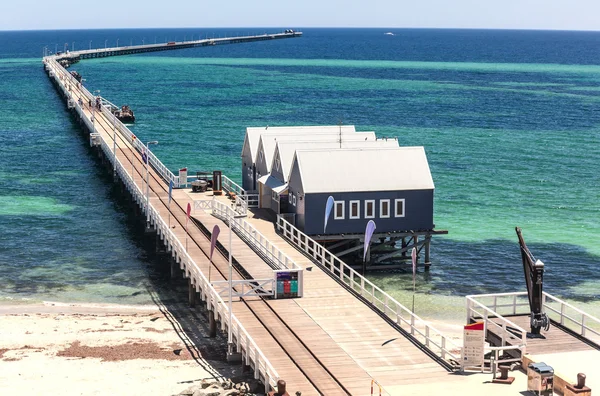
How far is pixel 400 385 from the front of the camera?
34.6 metres

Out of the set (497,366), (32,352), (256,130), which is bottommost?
(32,352)

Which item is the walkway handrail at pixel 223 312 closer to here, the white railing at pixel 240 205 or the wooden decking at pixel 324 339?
the wooden decking at pixel 324 339

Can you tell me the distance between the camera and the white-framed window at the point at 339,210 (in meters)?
59.0

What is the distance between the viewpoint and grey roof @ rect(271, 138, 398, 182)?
63688 millimetres

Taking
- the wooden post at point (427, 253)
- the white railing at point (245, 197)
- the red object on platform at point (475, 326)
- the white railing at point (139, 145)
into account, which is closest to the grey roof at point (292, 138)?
the white railing at point (245, 197)

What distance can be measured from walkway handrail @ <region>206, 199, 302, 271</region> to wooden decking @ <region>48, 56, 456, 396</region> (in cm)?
65

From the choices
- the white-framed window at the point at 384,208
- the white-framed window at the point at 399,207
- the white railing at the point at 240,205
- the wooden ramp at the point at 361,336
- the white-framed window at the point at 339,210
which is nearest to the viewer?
the wooden ramp at the point at 361,336

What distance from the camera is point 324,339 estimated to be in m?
40.0

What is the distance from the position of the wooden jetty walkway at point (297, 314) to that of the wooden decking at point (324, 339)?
0.04 meters

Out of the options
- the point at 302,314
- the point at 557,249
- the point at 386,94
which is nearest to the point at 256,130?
the point at 557,249

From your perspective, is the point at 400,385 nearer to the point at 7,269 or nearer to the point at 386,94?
the point at 7,269

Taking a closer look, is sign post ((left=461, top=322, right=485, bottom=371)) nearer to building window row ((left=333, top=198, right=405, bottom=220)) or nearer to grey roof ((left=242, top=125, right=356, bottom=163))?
building window row ((left=333, top=198, right=405, bottom=220))

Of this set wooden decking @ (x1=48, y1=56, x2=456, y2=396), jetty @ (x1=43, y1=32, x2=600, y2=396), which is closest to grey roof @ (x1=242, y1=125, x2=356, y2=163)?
jetty @ (x1=43, y1=32, x2=600, y2=396)

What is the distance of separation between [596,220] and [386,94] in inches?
3844
